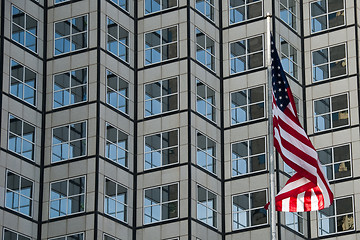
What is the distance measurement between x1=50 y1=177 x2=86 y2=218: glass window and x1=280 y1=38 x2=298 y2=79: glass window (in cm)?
1447

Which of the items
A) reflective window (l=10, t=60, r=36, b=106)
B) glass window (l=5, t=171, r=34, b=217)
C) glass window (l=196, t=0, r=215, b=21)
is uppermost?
glass window (l=196, t=0, r=215, b=21)

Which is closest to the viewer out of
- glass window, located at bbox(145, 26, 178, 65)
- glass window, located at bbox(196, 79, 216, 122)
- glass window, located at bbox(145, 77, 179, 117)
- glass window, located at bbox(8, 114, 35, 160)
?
glass window, located at bbox(8, 114, 35, 160)

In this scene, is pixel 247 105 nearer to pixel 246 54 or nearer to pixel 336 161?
pixel 246 54

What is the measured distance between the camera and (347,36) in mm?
66062

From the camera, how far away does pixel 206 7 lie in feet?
216

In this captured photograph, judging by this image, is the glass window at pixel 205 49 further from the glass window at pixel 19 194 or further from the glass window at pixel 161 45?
the glass window at pixel 19 194

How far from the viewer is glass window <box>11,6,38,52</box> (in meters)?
60.3

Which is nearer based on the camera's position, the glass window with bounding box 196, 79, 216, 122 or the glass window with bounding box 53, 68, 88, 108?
the glass window with bounding box 53, 68, 88, 108

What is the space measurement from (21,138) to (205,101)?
1046cm

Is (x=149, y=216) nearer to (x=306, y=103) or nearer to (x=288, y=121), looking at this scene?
(x=306, y=103)

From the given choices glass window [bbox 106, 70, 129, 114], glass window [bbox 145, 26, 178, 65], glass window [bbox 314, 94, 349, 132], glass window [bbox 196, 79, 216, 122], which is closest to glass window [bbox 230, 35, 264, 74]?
glass window [bbox 196, 79, 216, 122]

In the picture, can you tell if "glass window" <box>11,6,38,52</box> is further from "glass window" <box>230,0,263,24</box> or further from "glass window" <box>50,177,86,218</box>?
"glass window" <box>230,0,263,24</box>

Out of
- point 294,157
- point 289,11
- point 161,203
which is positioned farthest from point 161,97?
point 294,157

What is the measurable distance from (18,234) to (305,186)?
964 inches
